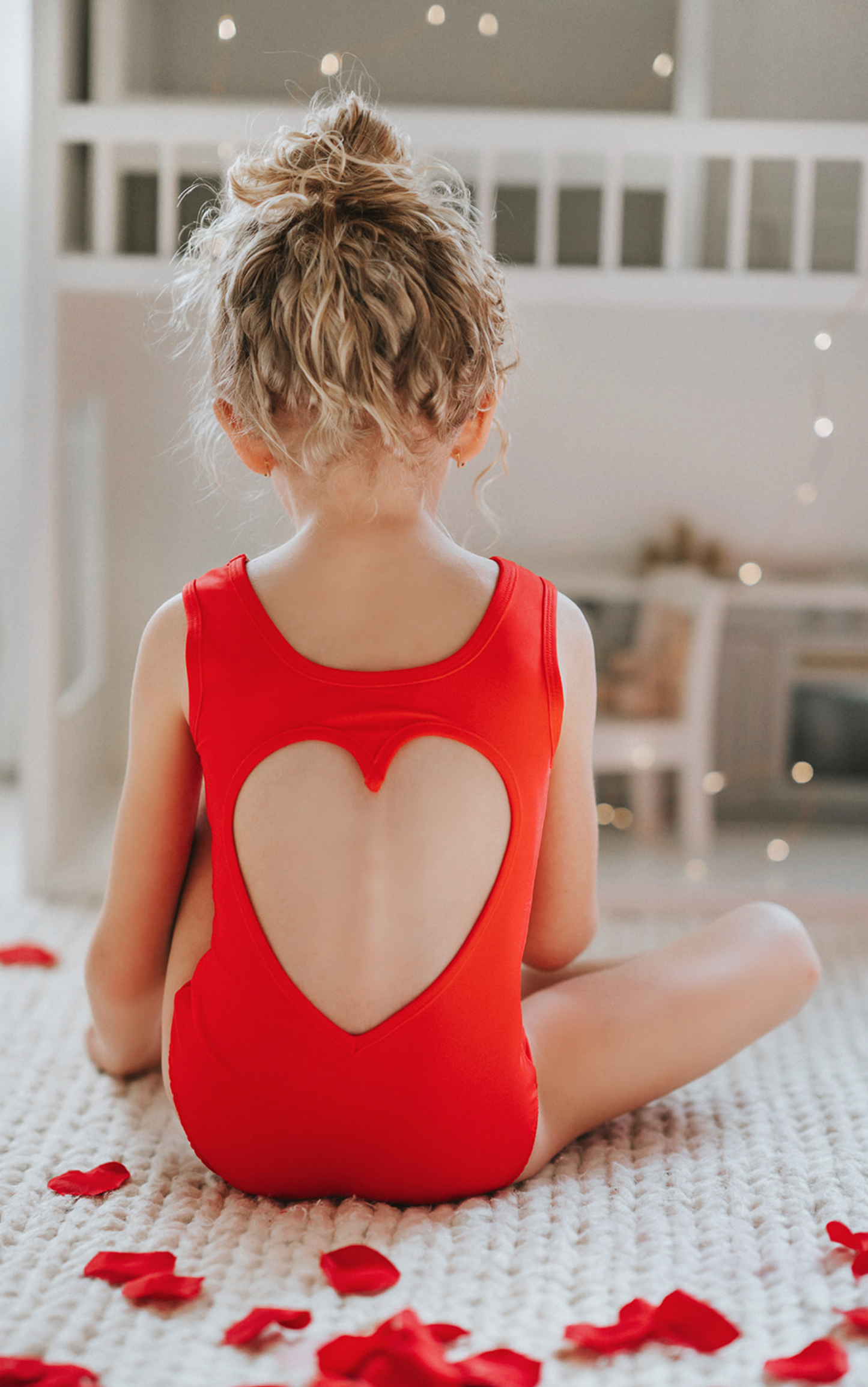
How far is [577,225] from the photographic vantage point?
1.69 metres

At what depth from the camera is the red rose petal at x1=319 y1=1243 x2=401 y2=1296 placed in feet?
2.33

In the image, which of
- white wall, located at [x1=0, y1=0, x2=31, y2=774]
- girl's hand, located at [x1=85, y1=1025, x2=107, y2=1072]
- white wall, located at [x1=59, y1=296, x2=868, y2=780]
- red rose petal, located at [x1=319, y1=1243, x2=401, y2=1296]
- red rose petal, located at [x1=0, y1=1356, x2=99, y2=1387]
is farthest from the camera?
white wall, located at [x1=0, y1=0, x2=31, y2=774]

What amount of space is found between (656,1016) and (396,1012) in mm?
253

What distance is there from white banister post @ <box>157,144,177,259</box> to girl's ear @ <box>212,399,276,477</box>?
0.87 metres

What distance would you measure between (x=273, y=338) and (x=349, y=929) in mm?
372

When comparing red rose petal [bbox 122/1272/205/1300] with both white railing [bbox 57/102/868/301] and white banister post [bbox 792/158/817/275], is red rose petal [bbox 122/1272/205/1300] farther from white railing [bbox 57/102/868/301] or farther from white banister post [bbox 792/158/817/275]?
white banister post [bbox 792/158/817/275]

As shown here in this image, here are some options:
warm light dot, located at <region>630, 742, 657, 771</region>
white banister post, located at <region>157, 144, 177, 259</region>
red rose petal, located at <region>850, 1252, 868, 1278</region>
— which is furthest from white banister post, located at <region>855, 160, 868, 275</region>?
red rose petal, located at <region>850, 1252, 868, 1278</region>

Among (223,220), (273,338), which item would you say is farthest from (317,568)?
(223,220)

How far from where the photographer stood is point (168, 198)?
1.55 meters

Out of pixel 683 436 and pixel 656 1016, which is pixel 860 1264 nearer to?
pixel 656 1016

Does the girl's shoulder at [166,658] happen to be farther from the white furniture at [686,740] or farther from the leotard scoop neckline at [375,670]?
the white furniture at [686,740]

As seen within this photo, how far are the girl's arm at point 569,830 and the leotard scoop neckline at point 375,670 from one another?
53 mm

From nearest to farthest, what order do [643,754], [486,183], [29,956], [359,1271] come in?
[359,1271] → [29,956] → [486,183] → [643,754]

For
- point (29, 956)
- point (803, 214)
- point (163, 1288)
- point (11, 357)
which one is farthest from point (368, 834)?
point (11, 357)
